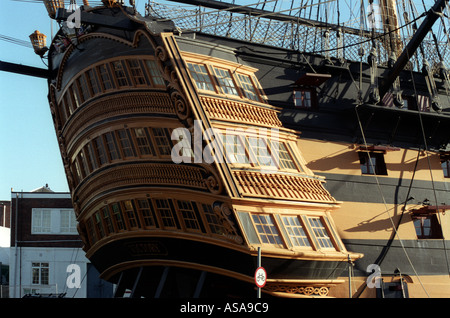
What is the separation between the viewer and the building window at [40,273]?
37034 mm

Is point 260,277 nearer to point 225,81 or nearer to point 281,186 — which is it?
point 281,186

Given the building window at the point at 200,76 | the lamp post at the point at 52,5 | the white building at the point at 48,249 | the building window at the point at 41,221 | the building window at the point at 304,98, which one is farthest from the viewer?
the building window at the point at 41,221

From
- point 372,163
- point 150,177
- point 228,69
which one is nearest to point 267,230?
point 150,177

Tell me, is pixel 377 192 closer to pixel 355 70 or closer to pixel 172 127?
pixel 355 70

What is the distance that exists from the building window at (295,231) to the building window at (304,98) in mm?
4641

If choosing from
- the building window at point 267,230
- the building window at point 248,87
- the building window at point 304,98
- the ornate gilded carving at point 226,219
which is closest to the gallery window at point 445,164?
the building window at point 304,98

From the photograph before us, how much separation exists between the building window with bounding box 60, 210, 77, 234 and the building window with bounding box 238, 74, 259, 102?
20581 mm

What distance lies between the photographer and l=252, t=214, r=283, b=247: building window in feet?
60.7

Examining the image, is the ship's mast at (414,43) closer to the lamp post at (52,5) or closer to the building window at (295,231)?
the building window at (295,231)

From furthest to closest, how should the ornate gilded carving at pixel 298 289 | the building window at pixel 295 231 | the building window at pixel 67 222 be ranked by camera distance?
1. the building window at pixel 67 222
2. the building window at pixel 295 231
3. the ornate gilded carving at pixel 298 289

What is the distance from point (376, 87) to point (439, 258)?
663 centimetres

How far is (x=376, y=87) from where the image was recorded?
2356cm

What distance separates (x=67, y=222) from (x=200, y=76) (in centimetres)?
2146
